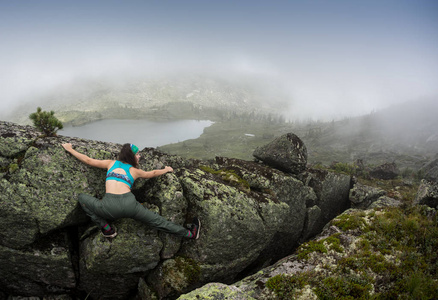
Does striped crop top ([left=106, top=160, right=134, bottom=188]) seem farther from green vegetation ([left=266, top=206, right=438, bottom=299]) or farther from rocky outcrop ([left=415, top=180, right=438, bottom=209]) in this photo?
rocky outcrop ([left=415, top=180, right=438, bottom=209])

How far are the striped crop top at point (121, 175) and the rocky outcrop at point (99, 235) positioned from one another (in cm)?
133

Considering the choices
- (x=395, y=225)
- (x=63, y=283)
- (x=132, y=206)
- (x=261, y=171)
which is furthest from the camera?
(x=261, y=171)

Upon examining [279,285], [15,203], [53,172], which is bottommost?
[279,285]

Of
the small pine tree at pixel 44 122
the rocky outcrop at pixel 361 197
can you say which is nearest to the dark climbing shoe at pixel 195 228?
the small pine tree at pixel 44 122

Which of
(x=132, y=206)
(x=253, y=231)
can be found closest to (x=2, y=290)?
(x=132, y=206)

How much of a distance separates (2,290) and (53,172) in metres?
7.08

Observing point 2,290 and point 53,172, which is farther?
point 2,290

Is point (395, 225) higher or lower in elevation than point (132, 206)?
lower

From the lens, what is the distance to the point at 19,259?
9.54 metres

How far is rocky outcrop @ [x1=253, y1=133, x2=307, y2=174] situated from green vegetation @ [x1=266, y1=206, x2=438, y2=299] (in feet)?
23.1

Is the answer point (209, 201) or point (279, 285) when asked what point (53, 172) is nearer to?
point (209, 201)

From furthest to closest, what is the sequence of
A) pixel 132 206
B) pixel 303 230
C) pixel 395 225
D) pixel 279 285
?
pixel 303 230
pixel 395 225
pixel 132 206
pixel 279 285

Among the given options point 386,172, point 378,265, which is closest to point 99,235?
point 378,265

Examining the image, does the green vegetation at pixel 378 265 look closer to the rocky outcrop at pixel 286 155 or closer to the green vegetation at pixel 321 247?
the green vegetation at pixel 321 247
